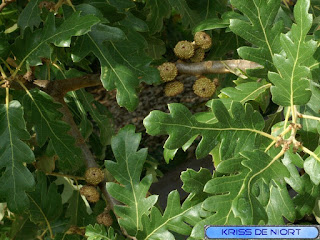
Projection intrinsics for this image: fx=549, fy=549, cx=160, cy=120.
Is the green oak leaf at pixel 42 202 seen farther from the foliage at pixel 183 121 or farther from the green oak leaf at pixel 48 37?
the green oak leaf at pixel 48 37

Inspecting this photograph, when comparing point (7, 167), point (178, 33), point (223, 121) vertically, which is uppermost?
point (223, 121)

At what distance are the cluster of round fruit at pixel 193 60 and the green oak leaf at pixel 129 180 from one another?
0.17 meters

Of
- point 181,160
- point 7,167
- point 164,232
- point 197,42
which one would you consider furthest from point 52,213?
point 181,160

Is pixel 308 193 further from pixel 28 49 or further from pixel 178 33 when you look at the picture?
pixel 178 33

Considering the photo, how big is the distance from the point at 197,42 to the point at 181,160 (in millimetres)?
2635

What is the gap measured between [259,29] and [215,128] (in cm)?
26

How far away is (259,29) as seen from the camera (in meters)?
1.21

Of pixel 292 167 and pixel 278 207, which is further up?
pixel 292 167

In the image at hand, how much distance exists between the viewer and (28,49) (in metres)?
1.40

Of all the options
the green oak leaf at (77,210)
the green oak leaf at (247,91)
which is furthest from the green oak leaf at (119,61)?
the green oak leaf at (77,210)

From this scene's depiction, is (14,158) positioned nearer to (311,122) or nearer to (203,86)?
(203,86)

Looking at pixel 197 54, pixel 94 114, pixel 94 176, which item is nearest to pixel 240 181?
pixel 197 54

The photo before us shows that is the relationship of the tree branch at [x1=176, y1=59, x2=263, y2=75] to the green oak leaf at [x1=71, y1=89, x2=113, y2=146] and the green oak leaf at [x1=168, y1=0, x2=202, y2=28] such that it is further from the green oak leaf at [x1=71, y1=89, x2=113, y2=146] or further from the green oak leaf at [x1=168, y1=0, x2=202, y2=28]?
the green oak leaf at [x1=71, y1=89, x2=113, y2=146]

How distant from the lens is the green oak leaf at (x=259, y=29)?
1.20m
